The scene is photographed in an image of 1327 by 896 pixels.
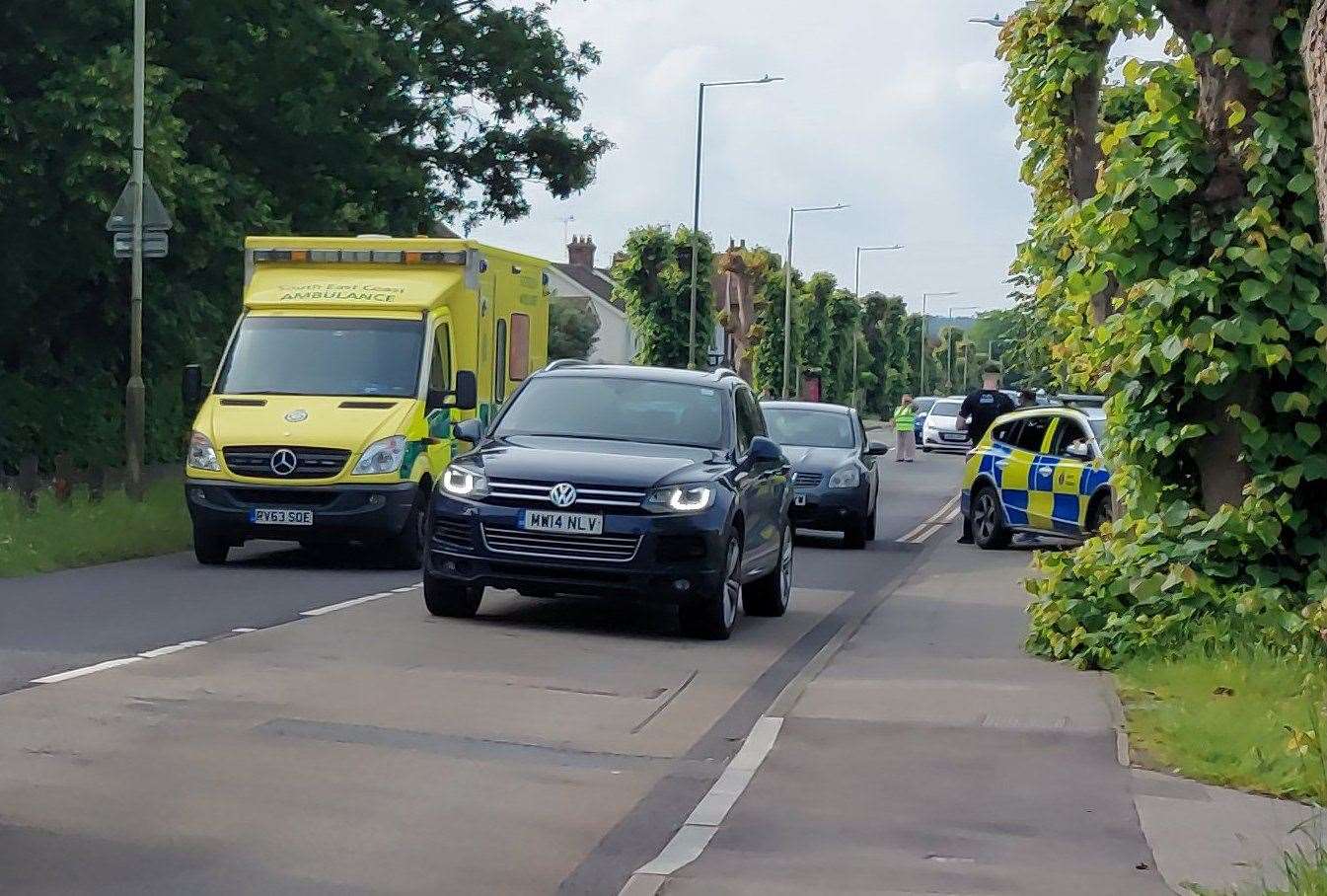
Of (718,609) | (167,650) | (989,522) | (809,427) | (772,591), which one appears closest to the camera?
(167,650)

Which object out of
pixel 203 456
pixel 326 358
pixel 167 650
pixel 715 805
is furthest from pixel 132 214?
pixel 715 805

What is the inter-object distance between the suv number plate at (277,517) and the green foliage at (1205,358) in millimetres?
6881

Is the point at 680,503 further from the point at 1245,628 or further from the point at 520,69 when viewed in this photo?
the point at 520,69

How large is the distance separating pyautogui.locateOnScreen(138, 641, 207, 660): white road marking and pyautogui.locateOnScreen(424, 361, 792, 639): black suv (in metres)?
2.10

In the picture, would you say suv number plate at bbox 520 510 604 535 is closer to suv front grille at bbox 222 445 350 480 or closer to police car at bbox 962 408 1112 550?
suv front grille at bbox 222 445 350 480

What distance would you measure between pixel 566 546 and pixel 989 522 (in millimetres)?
12350

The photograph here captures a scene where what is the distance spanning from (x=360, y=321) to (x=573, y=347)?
86.9 m

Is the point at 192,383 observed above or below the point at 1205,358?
below

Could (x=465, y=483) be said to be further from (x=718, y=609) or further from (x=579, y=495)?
(x=718, y=609)

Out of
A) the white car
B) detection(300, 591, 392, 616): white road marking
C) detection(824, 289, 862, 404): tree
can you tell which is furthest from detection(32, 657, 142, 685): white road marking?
detection(824, 289, 862, 404): tree

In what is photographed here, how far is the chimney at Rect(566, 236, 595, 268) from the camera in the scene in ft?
465

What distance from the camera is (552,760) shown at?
9.25 metres

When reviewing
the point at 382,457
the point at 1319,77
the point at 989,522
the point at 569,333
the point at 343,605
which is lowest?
the point at 989,522

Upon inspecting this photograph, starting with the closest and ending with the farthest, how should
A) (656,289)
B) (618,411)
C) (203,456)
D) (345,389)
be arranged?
(618,411), (203,456), (345,389), (656,289)
